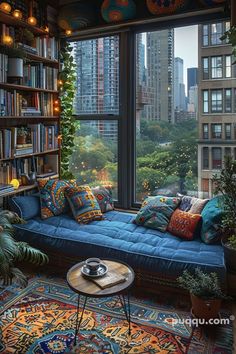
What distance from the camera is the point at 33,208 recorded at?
3.50 metres

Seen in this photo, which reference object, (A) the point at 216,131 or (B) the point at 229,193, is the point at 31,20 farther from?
(B) the point at 229,193

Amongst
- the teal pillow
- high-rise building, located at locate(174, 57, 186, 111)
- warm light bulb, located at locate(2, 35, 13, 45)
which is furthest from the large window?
the teal pillow

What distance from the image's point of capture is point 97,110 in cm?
410

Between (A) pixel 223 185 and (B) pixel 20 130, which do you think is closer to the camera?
(A) pixel 223 185

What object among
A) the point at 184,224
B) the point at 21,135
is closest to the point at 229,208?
the point at 184,224

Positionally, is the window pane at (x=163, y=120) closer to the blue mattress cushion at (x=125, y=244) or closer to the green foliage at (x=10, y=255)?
the blue mattress cushion at (x=125, y=244)

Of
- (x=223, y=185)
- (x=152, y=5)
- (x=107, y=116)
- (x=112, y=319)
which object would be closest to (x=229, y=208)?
(x=223, y=185)

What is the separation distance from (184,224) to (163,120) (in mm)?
1292

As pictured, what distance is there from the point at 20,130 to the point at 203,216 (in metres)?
2.08

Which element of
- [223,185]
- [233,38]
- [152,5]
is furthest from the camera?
[152,5]

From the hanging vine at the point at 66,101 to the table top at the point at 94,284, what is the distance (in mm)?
2033

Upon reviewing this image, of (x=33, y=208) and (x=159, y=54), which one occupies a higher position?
(x=159, y=54)

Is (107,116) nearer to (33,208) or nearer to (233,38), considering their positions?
(33,208)

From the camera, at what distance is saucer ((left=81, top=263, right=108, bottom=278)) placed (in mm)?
2178
